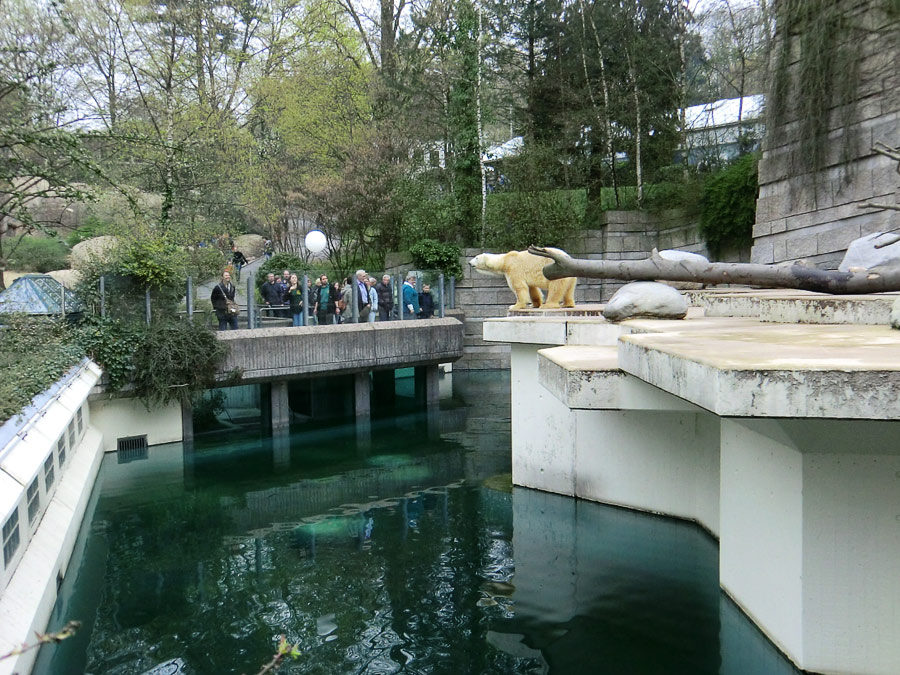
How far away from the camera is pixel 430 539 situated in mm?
8875

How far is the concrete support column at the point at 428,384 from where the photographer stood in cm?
1870

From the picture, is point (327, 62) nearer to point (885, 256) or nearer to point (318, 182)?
point (318, 182)

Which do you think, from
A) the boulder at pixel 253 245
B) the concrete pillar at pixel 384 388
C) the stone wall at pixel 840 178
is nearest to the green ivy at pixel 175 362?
the concrete pillar at pixel 384 388

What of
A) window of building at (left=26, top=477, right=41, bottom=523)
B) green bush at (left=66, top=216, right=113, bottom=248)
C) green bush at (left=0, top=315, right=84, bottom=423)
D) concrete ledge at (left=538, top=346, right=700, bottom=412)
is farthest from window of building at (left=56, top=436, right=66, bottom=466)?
green bush at (left=66, top=216, right=113, bottom=248)

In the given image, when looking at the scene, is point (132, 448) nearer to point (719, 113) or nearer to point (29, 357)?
point (29, 357)

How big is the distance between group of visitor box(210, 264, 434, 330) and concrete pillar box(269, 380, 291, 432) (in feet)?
4.03

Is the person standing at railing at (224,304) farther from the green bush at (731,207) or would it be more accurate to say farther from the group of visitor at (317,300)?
the green bush at (731,207)

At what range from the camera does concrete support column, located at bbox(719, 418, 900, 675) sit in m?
4.95

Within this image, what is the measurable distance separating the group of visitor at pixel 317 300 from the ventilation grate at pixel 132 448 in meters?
2.39

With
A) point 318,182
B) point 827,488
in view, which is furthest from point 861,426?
point 318,182

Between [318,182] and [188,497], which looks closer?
[188,497]

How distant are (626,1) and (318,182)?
11073 millimetres

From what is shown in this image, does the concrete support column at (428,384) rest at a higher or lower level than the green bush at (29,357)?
lower

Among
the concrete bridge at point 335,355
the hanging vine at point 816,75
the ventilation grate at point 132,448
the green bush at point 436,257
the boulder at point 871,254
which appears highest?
the hanging vine at point 816,75
